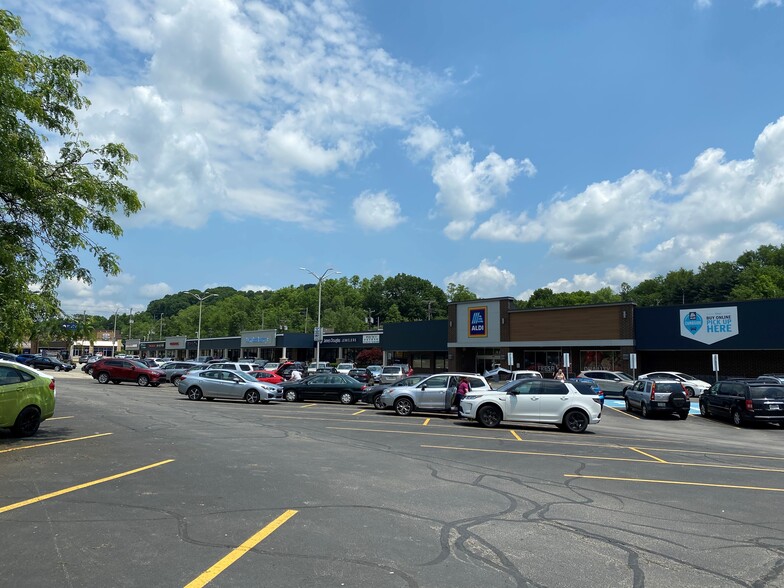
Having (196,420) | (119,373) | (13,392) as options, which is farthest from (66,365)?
(13,392)

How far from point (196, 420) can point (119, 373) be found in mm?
22514

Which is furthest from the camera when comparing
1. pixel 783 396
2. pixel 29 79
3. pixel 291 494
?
pixel 783 396

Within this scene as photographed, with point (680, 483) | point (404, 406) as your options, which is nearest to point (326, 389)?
point (404, 406)

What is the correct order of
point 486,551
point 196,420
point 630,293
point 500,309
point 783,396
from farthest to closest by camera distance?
point 630,293 < point 500,309 < point 783,396 < point 196,420 < point 486,551

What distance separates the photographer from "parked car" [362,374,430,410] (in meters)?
21.5

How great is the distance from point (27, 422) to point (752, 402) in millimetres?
21624

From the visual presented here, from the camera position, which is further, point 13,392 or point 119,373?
point 119,373

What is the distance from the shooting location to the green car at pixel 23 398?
38.9ft

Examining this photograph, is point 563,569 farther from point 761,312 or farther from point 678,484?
point 761,312

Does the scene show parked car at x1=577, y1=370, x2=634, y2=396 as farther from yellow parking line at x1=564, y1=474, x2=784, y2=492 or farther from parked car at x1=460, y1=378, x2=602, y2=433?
yellow parking line at x1=564, y1=474, x2=784, y2=492

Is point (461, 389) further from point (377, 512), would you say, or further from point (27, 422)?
point (377, 512)

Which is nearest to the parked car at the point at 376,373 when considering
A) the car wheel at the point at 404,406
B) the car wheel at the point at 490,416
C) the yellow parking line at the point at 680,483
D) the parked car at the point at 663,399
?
the car wheel at the point at 404,406

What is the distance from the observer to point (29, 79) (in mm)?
11141

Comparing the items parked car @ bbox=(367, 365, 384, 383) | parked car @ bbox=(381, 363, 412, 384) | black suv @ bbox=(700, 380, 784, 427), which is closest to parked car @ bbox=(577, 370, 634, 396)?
black suv @ bbox=(700, 380, 784, 427)
